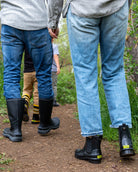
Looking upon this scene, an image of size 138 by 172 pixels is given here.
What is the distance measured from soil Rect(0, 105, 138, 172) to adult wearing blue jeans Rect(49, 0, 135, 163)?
12 centimetres

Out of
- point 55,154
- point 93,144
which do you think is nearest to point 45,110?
point 55,154

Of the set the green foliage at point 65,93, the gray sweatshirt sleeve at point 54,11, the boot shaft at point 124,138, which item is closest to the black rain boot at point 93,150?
the boot shaft at point 124,138

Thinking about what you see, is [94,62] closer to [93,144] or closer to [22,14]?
[93,144]

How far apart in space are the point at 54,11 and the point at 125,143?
1.34 m

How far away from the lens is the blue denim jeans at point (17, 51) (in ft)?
9.31

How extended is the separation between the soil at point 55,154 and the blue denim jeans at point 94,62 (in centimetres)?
29

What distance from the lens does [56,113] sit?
15.7ft

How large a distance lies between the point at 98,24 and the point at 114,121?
0.86 meters

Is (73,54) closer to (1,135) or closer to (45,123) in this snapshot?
(45,123)

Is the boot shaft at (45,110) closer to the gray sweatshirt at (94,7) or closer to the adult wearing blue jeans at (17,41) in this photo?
the adult wearing blue jeans at (17,41)

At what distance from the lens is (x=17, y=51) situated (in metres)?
2.86

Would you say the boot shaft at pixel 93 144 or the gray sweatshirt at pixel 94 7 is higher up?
the gray sweatshirt at pixel 94 7

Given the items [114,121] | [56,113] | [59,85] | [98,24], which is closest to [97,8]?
[98,24]

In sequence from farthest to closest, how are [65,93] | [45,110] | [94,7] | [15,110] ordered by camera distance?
[65,93], [45,110], [15,110], [94,7]
